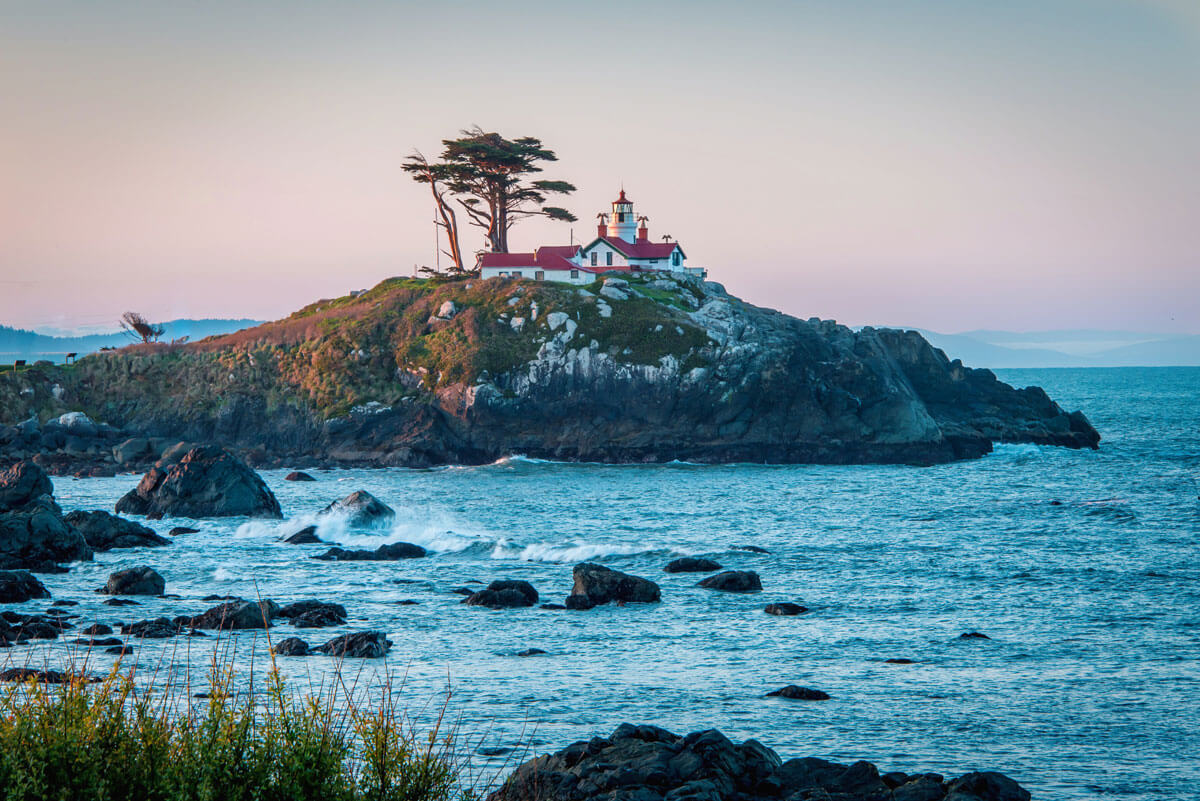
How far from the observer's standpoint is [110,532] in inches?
1804

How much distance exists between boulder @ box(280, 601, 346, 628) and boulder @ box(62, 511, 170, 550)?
15957 millimetres

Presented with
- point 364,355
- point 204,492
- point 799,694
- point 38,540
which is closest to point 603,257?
point 364,355

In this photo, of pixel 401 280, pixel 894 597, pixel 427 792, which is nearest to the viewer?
pixel 427 792

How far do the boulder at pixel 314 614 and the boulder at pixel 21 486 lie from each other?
2159 centimetres

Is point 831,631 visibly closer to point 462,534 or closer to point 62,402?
point 462,534

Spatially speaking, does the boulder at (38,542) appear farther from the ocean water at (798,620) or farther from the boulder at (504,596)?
the boulder at (504,596)

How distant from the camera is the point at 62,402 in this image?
303ft

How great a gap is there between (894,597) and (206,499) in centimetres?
3454

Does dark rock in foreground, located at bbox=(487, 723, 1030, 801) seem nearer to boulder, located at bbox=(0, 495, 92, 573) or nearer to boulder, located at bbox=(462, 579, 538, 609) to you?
boulder, located at bbox=(462, 579, 538, 609)

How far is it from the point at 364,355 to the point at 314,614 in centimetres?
6530

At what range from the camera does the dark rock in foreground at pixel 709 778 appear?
660 inches

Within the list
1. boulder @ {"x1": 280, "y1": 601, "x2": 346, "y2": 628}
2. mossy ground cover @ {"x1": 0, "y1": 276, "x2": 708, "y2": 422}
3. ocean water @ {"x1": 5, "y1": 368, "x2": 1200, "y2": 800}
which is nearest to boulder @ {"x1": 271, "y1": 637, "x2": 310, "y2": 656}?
ocean water @ {"x1": 5, "y1": 368, "x2": 1200, "y2": 800}

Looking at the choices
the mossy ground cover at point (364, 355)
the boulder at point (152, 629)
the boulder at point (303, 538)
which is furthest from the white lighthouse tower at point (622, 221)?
the boulder at point (152, 629)

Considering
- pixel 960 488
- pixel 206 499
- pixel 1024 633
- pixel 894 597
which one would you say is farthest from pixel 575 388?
pixel 1024 633
